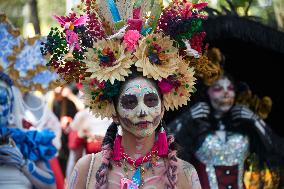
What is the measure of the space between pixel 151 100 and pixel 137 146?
0.27 metres

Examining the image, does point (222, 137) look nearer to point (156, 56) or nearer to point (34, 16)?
point (34, 16)

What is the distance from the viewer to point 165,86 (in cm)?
598

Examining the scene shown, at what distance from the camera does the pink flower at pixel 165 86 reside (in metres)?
5.98

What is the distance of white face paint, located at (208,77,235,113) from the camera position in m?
9.67

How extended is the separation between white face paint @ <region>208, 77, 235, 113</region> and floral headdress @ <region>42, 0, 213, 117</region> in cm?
359

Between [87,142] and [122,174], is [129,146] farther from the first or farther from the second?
[87,142]

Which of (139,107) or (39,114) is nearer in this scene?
(139,107)

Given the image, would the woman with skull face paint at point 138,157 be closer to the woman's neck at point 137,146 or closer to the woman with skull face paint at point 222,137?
the woman's neck at point 137,146

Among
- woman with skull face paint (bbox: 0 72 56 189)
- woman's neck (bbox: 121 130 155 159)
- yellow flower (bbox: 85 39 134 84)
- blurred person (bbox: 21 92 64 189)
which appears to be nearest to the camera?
yellow flower (bbox: 85 39 134 84)

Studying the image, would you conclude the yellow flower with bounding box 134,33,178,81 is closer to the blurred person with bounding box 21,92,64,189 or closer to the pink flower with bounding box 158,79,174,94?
the pink flower with bounding box 158,79,174,94

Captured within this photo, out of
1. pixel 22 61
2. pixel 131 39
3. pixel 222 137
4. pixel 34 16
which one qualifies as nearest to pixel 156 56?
pixel 131 39

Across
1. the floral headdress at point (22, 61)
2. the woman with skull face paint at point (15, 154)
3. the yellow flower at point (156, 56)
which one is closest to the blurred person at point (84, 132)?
the floral headdress at point (22, 61)

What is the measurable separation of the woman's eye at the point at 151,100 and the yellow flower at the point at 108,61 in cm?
17

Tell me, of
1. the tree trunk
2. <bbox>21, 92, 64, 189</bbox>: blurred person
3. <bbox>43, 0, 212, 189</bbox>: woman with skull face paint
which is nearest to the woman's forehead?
<bbox>21, 92, 64, 189</bbox>: blurred person
